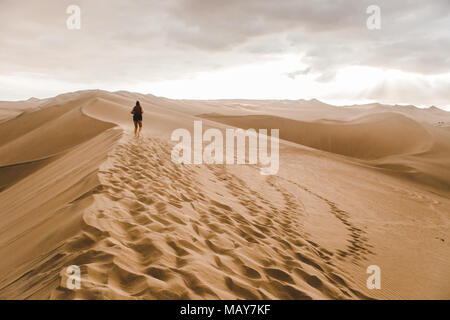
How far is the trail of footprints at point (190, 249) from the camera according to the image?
7.59 feet

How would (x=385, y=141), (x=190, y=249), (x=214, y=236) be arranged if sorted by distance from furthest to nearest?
(x=385, y=141) < (x=214, y=236) < (x=190, y=249)

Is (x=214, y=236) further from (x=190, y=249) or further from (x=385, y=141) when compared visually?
(x=385, y=141)

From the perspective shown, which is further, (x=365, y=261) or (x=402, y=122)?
(x=402, y=122)

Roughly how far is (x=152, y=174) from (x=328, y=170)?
7.70m

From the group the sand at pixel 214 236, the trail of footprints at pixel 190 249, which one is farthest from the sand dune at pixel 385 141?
the trail of footprints at pixel 190 249

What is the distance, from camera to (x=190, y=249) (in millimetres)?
2967

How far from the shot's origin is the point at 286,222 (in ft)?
15.9

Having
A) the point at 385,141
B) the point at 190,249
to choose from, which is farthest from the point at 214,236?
the point at 385,141

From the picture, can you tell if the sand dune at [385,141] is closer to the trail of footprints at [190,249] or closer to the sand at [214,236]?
the sand at [214,236]

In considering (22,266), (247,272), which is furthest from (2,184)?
(247,272)

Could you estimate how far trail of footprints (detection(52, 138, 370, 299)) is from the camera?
2.31 metres
